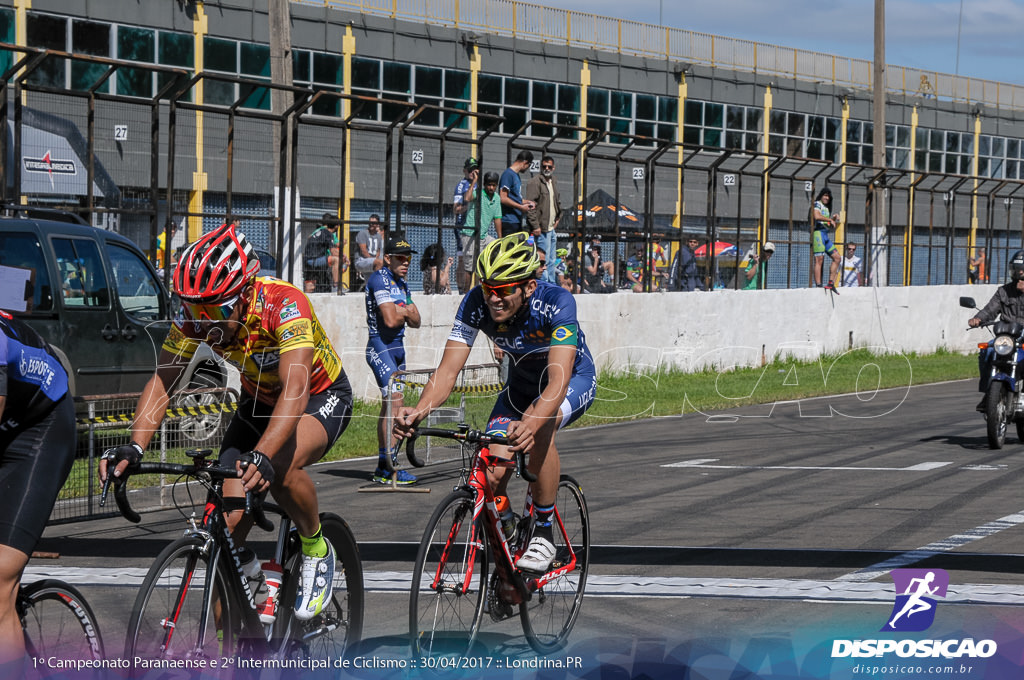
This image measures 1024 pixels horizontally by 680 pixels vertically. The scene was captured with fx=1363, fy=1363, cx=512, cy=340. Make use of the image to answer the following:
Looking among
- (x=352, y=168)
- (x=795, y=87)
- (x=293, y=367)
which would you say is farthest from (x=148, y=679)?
(x=795, y=87)

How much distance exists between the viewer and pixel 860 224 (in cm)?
3138

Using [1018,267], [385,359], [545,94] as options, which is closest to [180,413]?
[385,359]

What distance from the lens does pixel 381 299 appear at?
12000 millimetres

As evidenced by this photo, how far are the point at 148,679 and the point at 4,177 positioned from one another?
10.7 meters

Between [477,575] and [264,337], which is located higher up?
[264,337]

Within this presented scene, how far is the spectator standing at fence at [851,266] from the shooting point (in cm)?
2928

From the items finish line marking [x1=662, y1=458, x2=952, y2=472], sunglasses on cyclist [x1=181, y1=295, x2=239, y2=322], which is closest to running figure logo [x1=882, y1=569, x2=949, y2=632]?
sunglasses on cyclist [x1=181, y1=295, x2=239, y2=322]

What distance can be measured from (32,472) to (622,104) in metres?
47.2

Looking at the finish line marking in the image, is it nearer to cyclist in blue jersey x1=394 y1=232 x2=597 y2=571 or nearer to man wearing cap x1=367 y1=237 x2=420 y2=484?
man wearing cap x1=367 y1=237 x2=420 y2=484

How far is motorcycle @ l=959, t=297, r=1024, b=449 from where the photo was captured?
14.1 m

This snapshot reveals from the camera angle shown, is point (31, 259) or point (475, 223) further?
point (475, 223)

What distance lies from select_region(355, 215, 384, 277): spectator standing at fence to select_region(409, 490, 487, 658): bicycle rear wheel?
1260cm

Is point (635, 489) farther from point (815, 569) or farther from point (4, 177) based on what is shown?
point (4, 177)

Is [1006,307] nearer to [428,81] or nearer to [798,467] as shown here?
[798,467]
